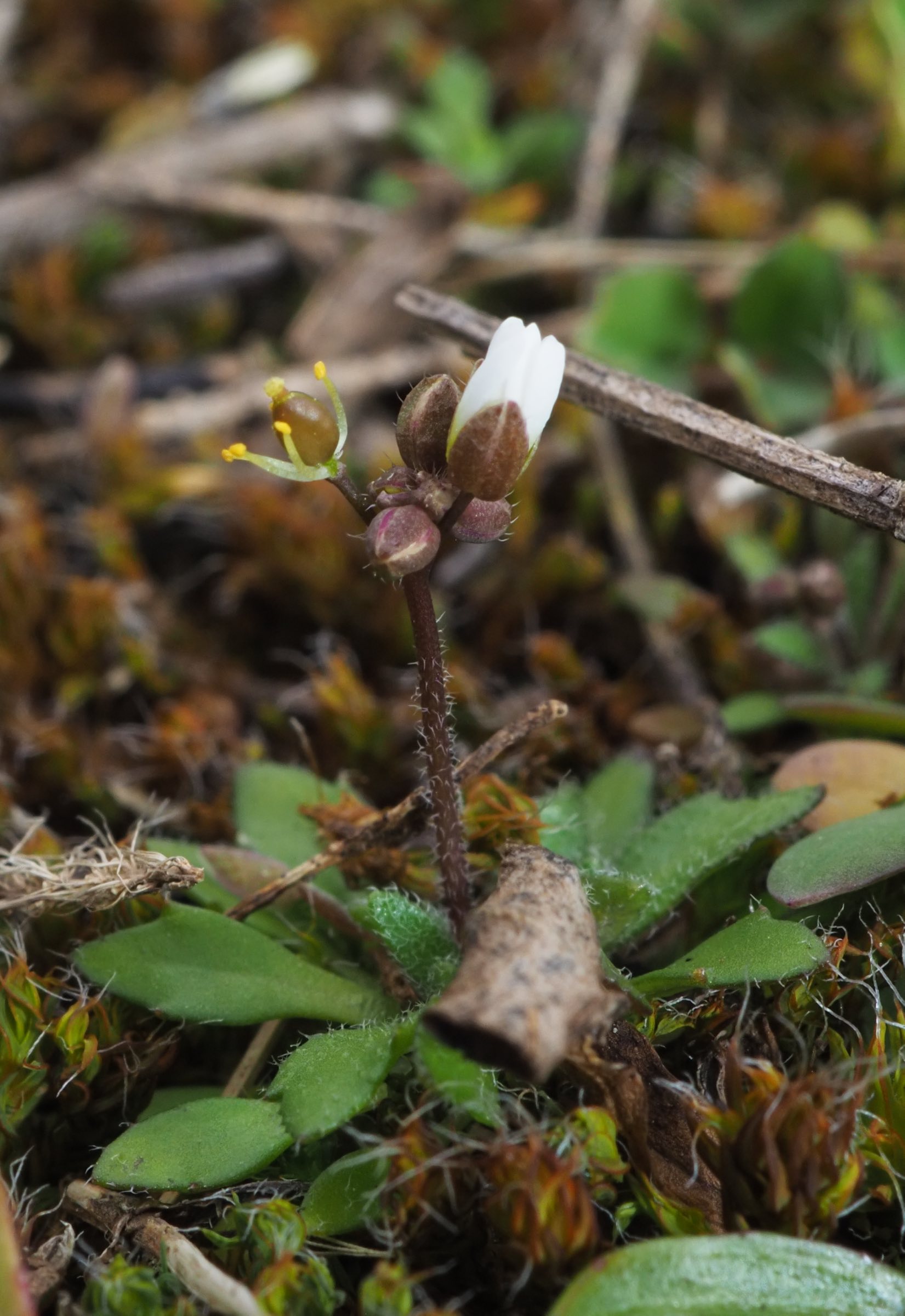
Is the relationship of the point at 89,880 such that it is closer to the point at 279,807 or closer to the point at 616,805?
the point at 279,807

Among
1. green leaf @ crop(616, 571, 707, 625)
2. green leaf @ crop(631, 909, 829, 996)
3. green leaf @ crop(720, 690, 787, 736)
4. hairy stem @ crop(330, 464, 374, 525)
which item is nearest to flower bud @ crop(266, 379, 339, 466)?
hairy stem @ crop(330, 464, 374, 525)

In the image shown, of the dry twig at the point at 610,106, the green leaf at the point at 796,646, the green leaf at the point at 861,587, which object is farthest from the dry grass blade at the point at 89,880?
the dry twig at the point at 610,106

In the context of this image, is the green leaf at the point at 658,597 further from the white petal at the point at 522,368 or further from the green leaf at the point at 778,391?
the white petal at the point at 522,368

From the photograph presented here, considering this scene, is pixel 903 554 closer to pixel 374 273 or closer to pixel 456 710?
pixel 456 710

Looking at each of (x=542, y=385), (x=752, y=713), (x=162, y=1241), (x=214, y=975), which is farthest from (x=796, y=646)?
(x=162, y=1241)

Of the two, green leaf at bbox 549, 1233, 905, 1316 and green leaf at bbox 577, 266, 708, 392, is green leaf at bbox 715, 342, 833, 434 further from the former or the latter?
green leaf at bbox 549, 1233, 905, 1316

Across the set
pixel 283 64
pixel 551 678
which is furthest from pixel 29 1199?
pixel 283 64
